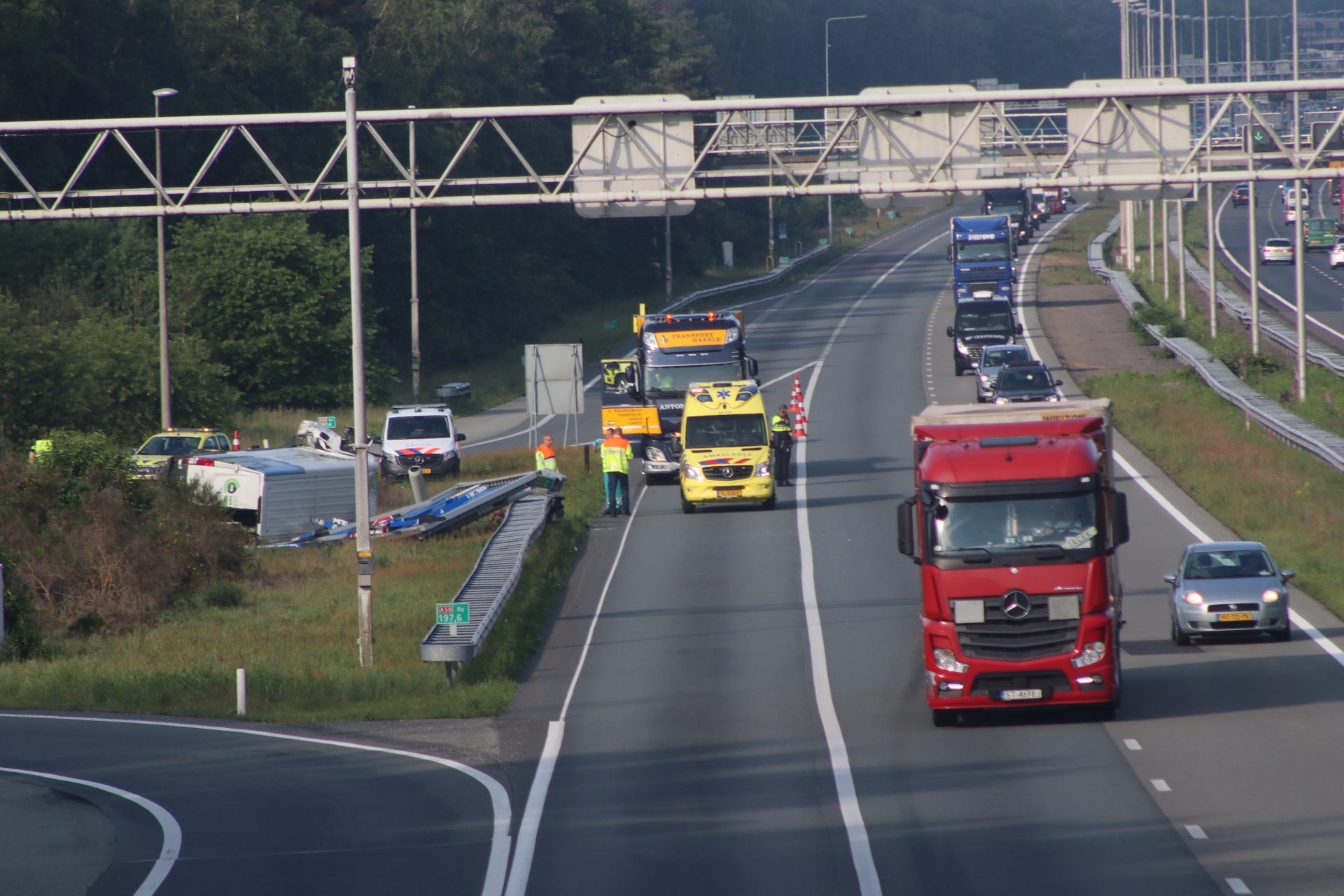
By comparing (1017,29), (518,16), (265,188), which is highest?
(1017,29)

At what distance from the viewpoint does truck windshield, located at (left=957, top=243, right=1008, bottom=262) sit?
212 feet

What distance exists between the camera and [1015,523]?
52.5ft

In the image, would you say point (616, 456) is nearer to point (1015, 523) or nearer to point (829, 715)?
point (829, 715)

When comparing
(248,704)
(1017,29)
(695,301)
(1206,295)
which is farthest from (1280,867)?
(1017,29)

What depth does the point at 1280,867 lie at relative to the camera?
1120 cm

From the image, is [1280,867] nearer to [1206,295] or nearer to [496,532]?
[496,532]

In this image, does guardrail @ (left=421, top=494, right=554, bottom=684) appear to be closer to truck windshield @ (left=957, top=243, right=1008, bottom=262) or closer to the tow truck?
the tow truck

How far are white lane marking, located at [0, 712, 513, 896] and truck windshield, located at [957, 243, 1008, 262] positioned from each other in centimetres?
5030

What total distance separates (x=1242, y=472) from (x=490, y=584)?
18405 mm

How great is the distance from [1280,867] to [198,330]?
50.3 meters

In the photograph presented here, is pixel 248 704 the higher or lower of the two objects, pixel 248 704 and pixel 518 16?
the lower

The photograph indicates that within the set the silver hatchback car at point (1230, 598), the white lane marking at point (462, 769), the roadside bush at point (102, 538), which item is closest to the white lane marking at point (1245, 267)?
the silver hatchback car at point (1230, 598)

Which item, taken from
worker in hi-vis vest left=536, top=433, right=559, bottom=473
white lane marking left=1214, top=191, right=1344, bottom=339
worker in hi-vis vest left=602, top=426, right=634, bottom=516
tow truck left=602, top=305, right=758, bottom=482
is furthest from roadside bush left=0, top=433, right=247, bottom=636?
white lane marking left=1214, top=191, right=1344, bottom=339

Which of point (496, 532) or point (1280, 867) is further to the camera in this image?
point (496, 532)
